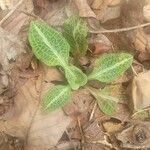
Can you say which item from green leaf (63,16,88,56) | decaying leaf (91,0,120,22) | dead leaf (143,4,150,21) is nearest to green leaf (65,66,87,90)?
green leaf (63,16,88,56)

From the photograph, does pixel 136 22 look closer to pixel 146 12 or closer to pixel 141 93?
pixel 146 12

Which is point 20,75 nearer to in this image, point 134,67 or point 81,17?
point 81,17

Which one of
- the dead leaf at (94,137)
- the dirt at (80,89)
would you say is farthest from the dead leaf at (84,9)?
the dead leaf at (94,137)

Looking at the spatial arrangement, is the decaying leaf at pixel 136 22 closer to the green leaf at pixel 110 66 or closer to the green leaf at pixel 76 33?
the green leaf at pixel 110 66

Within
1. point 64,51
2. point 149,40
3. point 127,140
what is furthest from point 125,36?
point 127,140

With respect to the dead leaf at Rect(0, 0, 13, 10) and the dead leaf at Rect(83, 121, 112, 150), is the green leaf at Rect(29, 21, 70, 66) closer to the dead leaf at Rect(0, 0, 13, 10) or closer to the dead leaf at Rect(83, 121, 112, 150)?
the dead leaf at Rect(0, 0, 13, 10)
